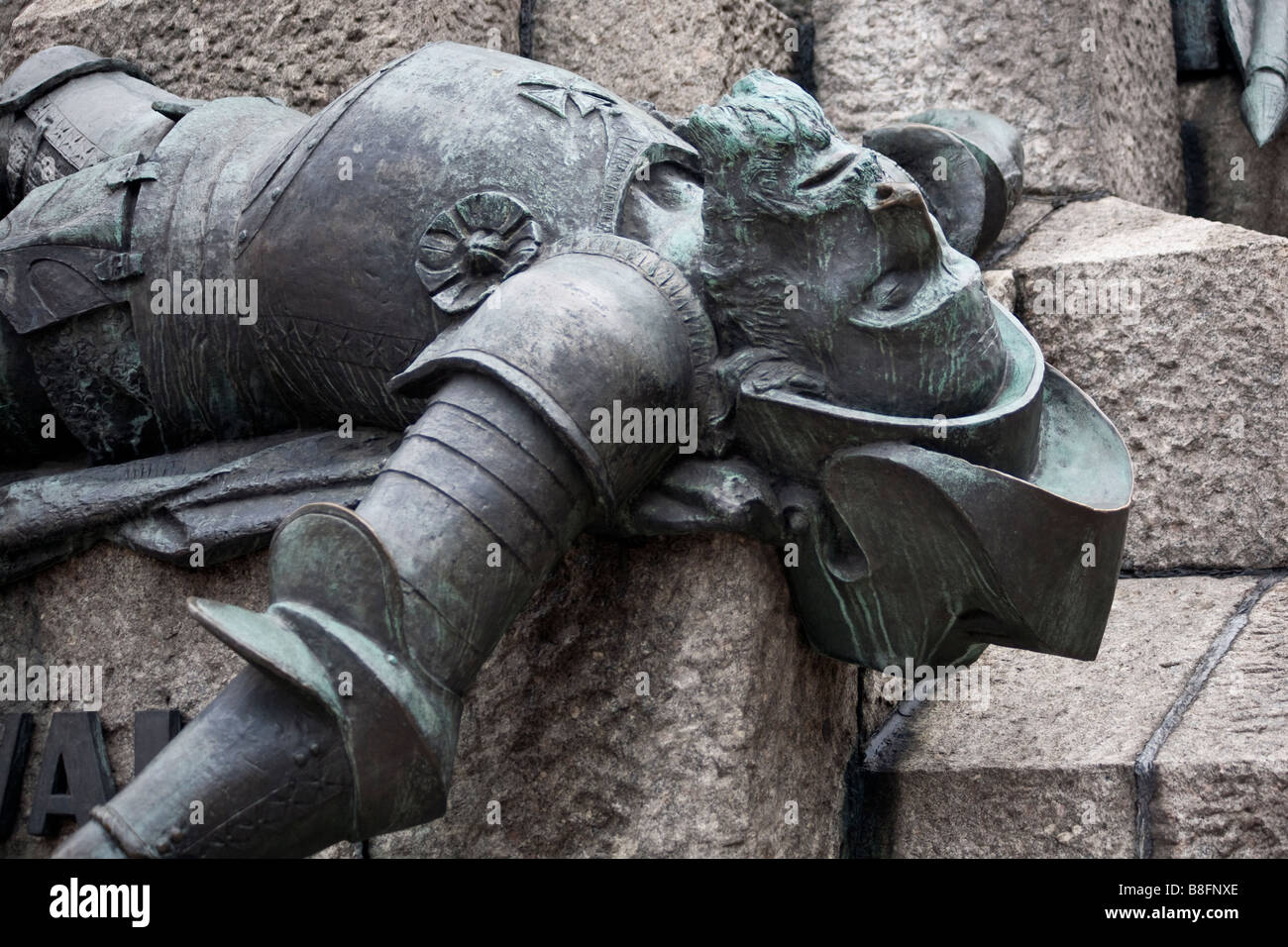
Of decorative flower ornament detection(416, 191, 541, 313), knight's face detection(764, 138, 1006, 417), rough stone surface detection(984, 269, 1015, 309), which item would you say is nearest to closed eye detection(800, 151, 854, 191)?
knight's face detection(764, 138, 1006, 417)

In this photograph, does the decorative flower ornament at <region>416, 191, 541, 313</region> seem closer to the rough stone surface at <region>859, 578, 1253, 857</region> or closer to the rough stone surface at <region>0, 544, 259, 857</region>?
the rough stone surface at <region>0, 544, 259, 857</region>

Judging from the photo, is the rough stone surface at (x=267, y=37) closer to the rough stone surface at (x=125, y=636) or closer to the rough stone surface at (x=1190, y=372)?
the rough stone surface at (x=125, y=636)

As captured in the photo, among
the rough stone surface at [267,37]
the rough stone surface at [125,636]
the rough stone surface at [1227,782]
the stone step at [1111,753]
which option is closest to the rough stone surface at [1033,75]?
the rough stone surface at [267,37]

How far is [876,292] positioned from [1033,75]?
5.24 ft

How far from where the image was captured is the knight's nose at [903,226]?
178 cm

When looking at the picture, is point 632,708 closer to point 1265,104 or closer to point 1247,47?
point 1265,104

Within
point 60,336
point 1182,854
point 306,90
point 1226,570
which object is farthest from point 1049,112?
point 60,336

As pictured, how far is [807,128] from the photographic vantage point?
1824mm

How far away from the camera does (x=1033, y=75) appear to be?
3.20 m

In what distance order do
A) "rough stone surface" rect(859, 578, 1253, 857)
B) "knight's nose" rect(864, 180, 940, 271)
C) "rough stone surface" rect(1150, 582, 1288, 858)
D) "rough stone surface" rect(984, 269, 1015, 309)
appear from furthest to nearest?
"rough stone surface" rect(984, 269, 1015, 309)
"rough stone surface" rect(859, 578, 1253, 857)
"rough stone surface" rect(1150, 582, 1288, 858)
"knight's nose" rect(864, 180, 940, 271)

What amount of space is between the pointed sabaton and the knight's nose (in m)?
1.89

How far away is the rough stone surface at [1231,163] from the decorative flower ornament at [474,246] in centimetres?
215

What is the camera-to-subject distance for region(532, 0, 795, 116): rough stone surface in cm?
312

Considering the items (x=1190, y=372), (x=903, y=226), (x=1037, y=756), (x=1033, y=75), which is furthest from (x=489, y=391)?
(x=1033, y=75)
